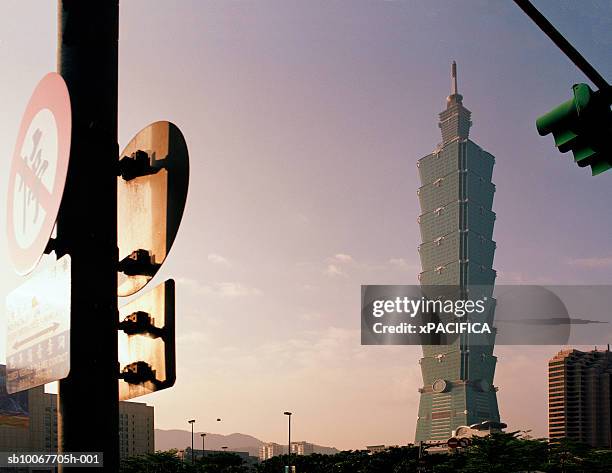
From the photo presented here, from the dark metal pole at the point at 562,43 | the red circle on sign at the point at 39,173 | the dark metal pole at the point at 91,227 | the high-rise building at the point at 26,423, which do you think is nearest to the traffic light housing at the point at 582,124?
the dark metal pole at the point at 562,43

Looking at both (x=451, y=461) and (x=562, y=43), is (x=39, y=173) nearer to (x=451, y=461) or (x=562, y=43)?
(x=562, y=43)

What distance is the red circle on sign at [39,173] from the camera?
12.1 ft

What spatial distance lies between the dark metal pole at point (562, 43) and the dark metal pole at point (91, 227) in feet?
6.41

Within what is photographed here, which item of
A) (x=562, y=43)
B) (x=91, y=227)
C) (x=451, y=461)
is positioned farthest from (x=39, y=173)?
(x=451, y=461)

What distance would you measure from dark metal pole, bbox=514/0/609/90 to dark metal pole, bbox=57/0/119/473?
1.95 meters

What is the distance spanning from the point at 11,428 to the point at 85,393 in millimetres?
189810

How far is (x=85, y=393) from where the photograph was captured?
3615mm

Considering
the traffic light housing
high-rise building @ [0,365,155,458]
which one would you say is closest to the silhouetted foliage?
high-rise building @ [0,365,155,458]

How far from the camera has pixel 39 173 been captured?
3.88m

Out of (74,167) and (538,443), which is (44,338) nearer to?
(74,167)

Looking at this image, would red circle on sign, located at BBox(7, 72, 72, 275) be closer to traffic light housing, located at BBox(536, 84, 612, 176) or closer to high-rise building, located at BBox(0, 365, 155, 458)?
traffic light housing, located at BBox(536, 84, 612, 176)

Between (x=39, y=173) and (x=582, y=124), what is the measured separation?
2828mm

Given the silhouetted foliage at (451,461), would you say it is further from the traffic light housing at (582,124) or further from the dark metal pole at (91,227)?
the dark metal pole at (91,227)

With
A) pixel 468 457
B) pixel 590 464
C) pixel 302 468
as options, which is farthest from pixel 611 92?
pixel 302 468
